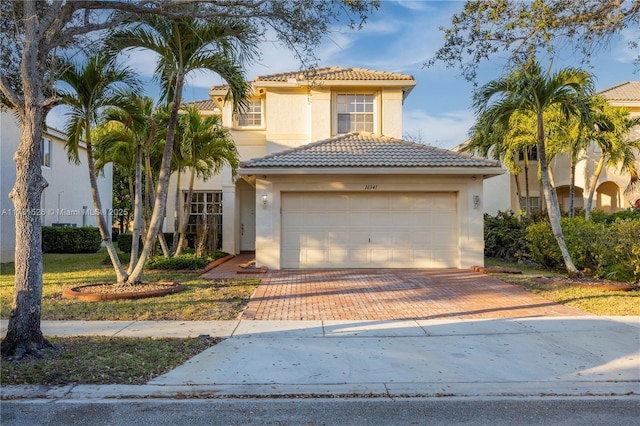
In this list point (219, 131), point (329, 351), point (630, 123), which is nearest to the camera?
point (329, 351)

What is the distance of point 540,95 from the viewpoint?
492 inches

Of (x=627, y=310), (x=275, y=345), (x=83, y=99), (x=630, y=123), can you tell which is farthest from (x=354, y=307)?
(x=630, y=123)

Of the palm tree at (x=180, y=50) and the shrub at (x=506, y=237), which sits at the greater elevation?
the palm tree at (x=180, y=50)

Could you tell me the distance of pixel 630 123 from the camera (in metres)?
19.9

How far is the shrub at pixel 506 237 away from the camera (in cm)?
1880

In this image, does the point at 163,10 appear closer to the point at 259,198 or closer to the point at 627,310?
the point at 259,198

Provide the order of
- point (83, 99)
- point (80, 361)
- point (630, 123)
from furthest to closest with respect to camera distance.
A: point (630, 123) < point (83, 99) < point (80, 361)

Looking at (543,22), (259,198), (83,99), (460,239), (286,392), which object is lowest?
(286,392)

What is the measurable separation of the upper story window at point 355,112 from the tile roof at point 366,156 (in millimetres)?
2610

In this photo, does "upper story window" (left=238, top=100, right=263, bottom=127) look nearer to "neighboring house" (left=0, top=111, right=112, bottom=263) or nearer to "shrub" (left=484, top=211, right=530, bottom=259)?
"neighboring house" (left=0, top=111, right=112, bottom=263)

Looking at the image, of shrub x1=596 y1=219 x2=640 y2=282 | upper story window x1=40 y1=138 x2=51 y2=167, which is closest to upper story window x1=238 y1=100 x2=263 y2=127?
upper story window x1=40 y1=138 x2=51 y2=167

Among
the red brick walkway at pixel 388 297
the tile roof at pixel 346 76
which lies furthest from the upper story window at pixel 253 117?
the red brick walkway at pixel 388 297

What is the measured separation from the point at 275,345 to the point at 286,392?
5.61 feet

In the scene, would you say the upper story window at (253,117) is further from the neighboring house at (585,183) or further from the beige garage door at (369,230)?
the neighboring house at (585,183)
